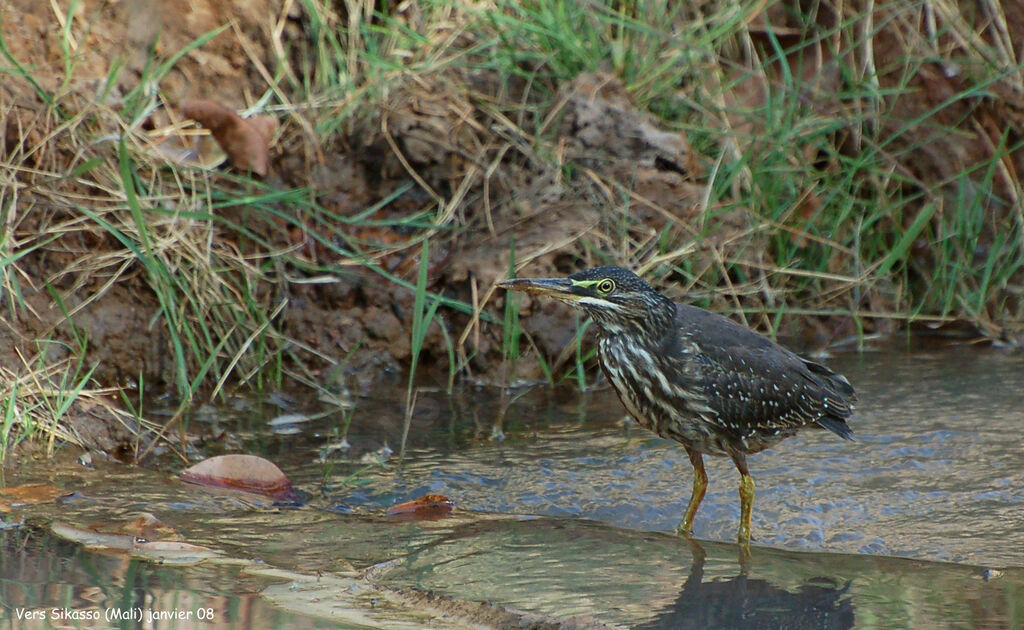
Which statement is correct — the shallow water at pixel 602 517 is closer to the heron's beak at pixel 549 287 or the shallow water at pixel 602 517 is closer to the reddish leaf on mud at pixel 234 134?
the heron's beak at pixel 549 287

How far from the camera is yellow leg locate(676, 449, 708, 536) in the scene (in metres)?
4.40

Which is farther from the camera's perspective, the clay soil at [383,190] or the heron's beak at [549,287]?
the clay soil at [383,190]

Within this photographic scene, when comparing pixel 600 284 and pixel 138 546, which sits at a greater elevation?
pixel 600 284

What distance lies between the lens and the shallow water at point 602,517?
11.3 feet

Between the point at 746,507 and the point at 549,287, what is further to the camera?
the point at 549,287

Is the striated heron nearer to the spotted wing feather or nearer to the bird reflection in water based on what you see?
the spotted wing feather

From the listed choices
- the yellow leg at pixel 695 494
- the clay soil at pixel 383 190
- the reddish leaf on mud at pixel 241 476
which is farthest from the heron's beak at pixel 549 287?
the clay soil at pixel 383 190

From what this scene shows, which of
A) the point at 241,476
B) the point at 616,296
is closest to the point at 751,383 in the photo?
the point at 616,296

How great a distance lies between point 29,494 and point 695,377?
2.42 metres

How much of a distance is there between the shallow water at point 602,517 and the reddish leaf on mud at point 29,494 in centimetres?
9

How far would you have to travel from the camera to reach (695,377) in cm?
449

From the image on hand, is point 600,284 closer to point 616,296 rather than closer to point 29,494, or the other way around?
point 616,296

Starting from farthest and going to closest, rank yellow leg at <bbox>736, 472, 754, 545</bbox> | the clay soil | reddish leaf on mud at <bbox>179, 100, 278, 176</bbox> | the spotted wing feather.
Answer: reddish leaf on mud at <bbox>179, 100, 278, 176</bbox> → the clay soil → the spotted wing feather → yellow leg at <bbox>736, 472, 754, 545</bbox>

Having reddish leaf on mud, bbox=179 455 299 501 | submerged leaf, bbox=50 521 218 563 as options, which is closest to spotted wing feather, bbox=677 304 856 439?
reddish leaf on mud, bbox=179 455 299 501
